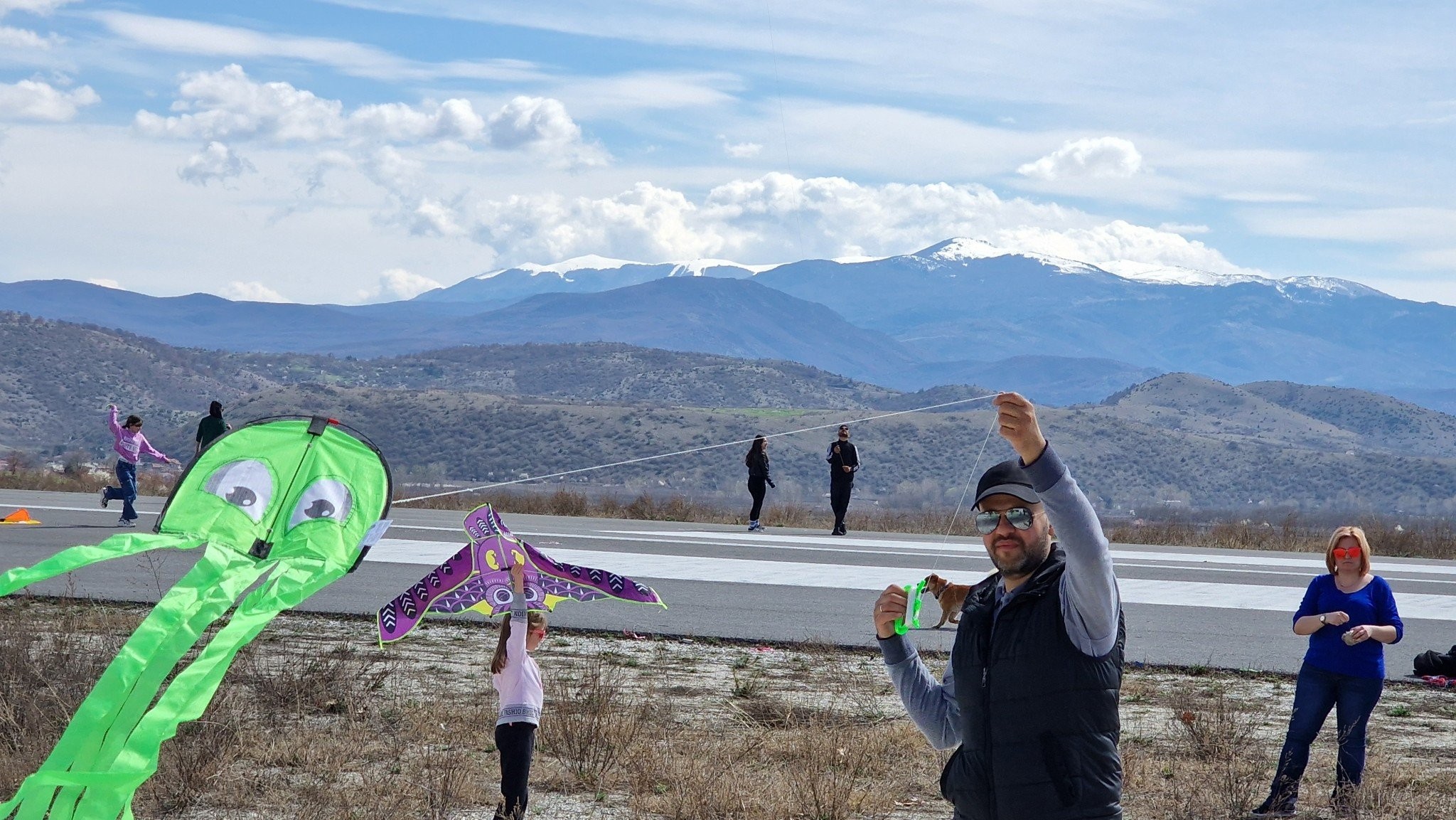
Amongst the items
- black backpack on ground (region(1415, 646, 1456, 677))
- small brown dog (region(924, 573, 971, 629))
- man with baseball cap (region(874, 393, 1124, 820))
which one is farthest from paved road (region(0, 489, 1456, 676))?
man with baseball cap (region(874, 393, 1124, 820))

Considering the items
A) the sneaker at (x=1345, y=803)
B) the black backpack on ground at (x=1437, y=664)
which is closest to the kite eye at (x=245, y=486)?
the sneaker at (x=1345, y=803)

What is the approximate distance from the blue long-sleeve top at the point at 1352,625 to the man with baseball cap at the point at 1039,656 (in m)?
3.53

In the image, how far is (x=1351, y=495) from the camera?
348 ft

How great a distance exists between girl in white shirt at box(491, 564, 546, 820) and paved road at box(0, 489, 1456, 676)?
5.51 meters

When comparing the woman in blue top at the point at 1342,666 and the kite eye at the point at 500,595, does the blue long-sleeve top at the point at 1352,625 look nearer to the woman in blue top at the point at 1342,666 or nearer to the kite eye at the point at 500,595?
the woman in blue top at the point at 1342,666

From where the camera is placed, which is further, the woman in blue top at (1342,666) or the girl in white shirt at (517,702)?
the woman in blue top at (1342,666)

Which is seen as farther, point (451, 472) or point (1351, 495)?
point (1351, 495)

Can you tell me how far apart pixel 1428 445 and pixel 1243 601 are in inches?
5867

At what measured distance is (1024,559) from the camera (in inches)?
146

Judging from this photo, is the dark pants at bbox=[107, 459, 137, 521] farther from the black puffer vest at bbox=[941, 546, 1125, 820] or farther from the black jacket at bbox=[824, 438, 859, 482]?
the black puffer vest at bbox=[941, 546, 1125, 820]

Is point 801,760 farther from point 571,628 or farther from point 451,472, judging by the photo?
point 451,472

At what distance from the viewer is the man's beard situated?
3.70m

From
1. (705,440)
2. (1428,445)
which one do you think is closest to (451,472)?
(705,440)

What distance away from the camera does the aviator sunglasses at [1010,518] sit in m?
3.70
